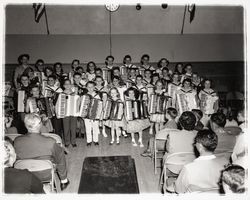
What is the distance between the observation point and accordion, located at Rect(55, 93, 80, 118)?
651 centimetres

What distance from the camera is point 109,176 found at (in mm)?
3582

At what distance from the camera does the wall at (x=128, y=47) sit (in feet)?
36.1

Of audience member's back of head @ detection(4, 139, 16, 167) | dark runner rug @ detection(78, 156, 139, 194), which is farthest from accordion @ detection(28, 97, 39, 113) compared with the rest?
audience member's back of head @ detection(4, 139, 16, 167)

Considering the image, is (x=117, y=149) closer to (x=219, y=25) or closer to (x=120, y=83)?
(x=120, y=83)

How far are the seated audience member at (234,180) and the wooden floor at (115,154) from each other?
2.57 metres

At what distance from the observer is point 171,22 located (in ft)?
36.9

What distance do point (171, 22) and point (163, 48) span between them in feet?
3.20

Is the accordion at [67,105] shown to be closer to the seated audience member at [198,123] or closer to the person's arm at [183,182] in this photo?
the seated audience member at [198,123]

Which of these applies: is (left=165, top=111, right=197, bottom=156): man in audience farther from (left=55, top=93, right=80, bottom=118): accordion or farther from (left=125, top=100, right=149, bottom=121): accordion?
(left=55, top=93, right=80, bottom=118): accordion

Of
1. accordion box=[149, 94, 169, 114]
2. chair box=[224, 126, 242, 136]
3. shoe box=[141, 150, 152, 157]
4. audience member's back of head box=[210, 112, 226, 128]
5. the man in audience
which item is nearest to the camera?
the man in audience

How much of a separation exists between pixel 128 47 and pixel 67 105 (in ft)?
17.2

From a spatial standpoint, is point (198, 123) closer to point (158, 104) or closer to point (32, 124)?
point (158, 104)

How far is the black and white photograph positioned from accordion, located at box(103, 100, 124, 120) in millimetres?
22

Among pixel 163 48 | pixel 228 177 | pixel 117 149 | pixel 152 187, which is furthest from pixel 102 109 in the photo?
pixel 163 48
